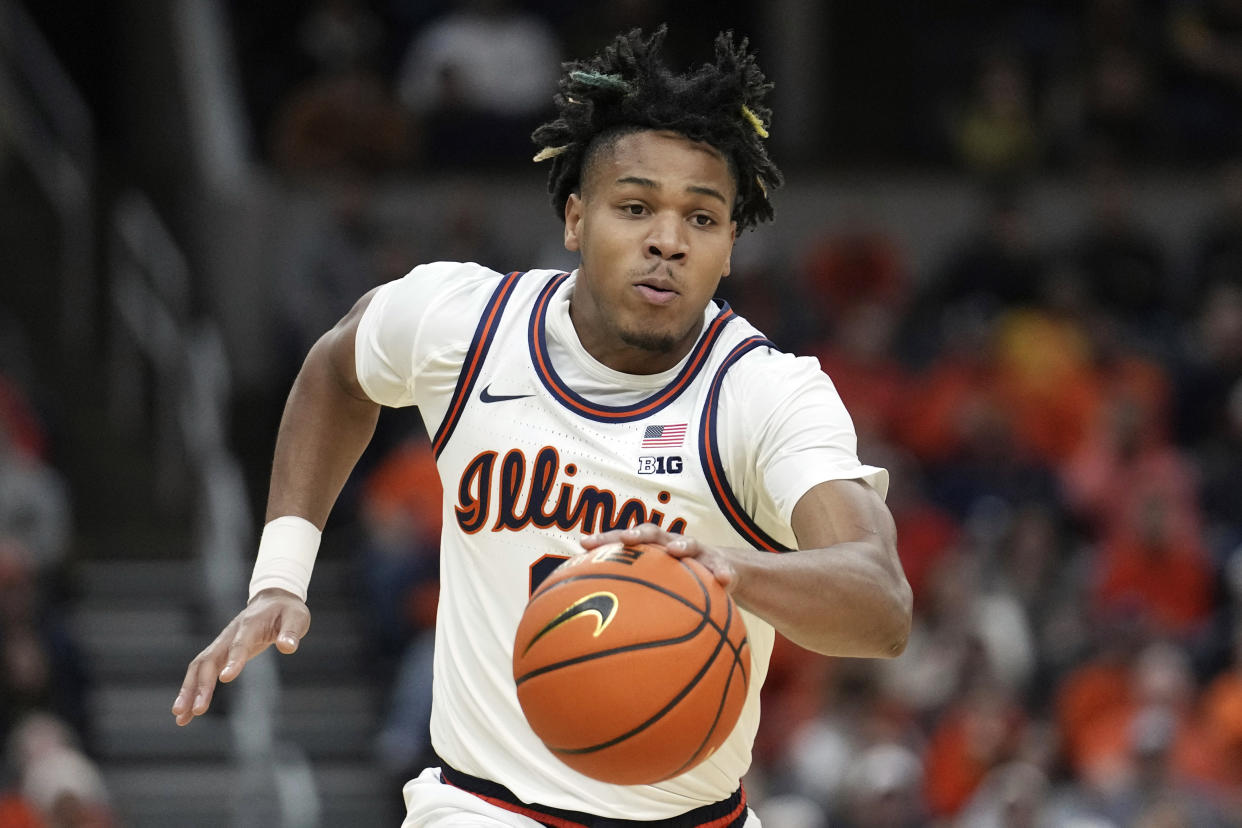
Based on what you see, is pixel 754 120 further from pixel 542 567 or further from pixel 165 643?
pixel 165 643

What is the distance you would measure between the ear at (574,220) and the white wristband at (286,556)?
99cm

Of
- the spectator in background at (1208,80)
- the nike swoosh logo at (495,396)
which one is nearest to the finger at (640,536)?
the nike swoosh logo at (495,396)

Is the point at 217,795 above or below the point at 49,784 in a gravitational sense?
below

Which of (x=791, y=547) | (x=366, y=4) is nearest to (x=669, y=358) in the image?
(x=791, y=547)

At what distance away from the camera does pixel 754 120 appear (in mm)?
4438

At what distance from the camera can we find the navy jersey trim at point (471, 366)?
14.9 ft

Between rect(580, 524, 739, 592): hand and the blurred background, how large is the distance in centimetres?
624

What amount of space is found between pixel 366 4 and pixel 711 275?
12610mm

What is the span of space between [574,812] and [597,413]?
92 cm

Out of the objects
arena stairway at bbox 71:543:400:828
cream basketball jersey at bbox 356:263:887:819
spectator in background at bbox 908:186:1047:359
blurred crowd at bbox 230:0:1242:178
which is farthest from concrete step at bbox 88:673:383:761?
cream basketball jersey at bbox 356:263:887:819

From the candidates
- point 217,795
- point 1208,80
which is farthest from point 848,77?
point 217,795

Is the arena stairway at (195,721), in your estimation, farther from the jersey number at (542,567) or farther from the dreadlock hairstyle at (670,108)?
the dreadlock hairstyle at (670,108)

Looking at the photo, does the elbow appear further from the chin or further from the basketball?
the chin

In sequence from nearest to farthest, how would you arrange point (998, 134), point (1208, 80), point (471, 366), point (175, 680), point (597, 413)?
point (597, 413) → point (471, 366) → point (175, 680) → point (998, 134) → point (1208, 80)
